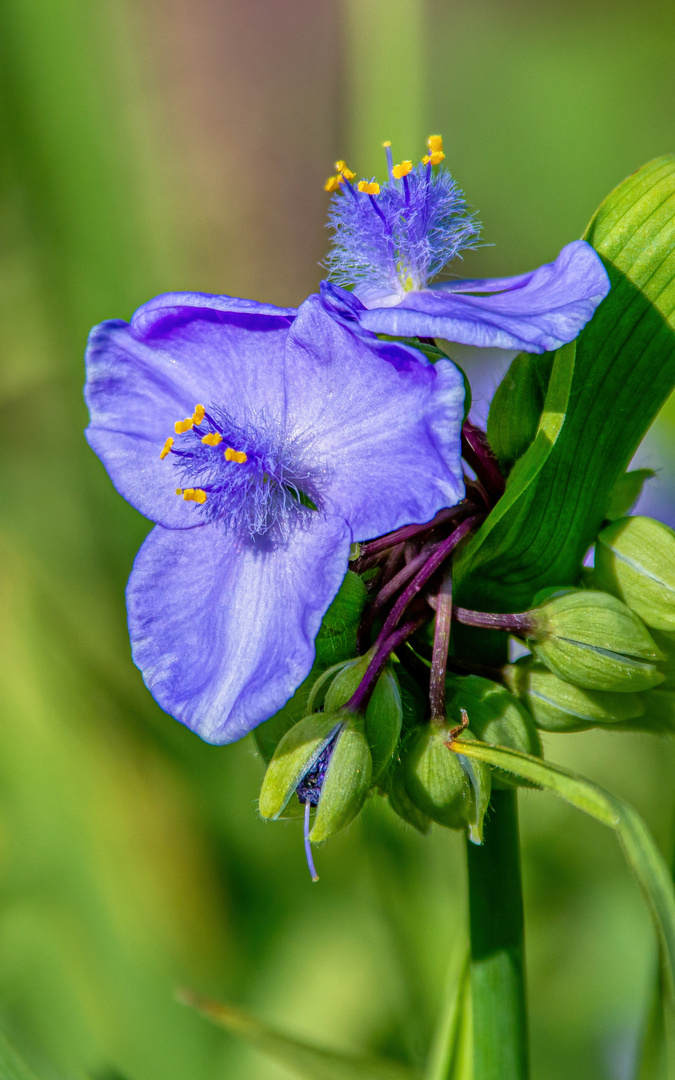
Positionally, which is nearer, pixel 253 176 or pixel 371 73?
pixel 371 73

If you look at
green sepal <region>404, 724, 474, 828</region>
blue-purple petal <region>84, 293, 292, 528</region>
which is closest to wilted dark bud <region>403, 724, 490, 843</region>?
green sepal <region>404, 724, 474, 828</region>

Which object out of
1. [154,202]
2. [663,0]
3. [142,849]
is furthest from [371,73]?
[663,0]

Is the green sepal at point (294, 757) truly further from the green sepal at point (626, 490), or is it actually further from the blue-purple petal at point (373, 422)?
the green sepal at point (626, 490)

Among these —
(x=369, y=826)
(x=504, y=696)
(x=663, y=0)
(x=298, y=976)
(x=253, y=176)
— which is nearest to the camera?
(x=504, y=696)

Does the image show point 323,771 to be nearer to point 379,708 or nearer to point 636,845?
point 379,708

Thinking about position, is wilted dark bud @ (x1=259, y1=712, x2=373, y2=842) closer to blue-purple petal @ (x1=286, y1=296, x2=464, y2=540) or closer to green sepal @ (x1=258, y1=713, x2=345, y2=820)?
green sepal @ (x1=258, y1=713, x2=345, y2=820)

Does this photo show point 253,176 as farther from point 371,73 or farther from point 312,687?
point 312,687

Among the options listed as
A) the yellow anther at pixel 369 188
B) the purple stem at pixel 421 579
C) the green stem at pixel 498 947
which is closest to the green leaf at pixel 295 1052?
the green stem at pixel 498 947
